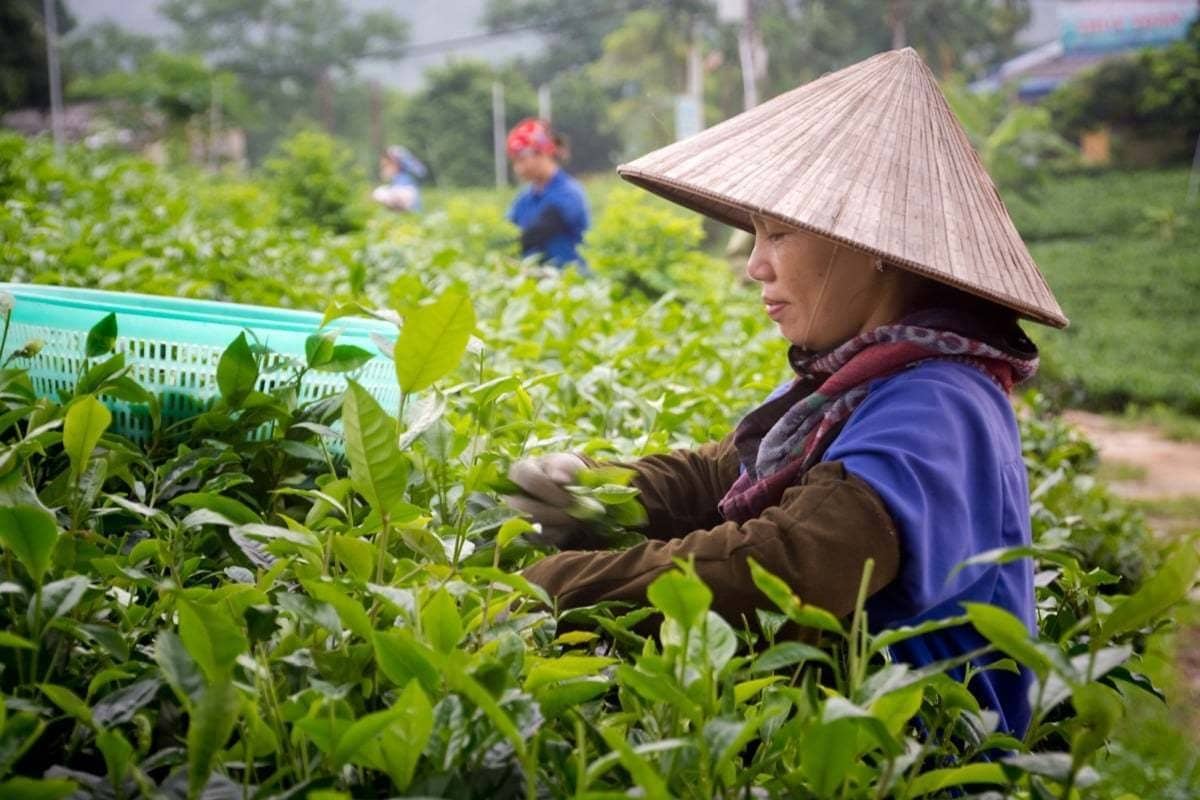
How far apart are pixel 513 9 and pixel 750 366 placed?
23774mm

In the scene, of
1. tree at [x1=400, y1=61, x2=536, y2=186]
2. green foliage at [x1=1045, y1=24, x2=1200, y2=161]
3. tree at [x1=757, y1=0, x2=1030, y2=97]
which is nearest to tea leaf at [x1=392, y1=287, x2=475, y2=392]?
green foliage at [x1=1045, y1=24, x2=1200, y2=161]

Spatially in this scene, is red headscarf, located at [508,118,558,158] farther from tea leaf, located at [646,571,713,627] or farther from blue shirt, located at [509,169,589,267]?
tea leaf, located at [646,571,713,627]

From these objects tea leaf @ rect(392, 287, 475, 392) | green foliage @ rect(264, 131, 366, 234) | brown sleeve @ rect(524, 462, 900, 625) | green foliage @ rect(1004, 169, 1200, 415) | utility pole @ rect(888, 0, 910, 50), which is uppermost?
utility pole @ rect(888, 0, 910, 50)

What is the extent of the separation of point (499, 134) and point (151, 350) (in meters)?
20.6

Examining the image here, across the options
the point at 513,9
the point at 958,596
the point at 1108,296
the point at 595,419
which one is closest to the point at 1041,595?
the point at 958,596

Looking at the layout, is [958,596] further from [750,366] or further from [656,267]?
[656,267]

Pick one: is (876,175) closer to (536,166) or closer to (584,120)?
(536,166)

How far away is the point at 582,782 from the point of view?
767 millimetres

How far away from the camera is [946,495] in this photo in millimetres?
1193

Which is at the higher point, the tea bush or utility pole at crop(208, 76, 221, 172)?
the tea bush

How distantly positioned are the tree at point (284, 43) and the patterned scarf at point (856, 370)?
24.2m

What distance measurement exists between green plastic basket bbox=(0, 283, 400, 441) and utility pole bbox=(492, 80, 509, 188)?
18.6 meters

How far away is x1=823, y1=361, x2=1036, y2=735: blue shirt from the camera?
1.18 m

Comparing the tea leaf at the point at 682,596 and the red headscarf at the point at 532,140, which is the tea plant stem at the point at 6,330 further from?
the red headscarf at the point at 532,140
